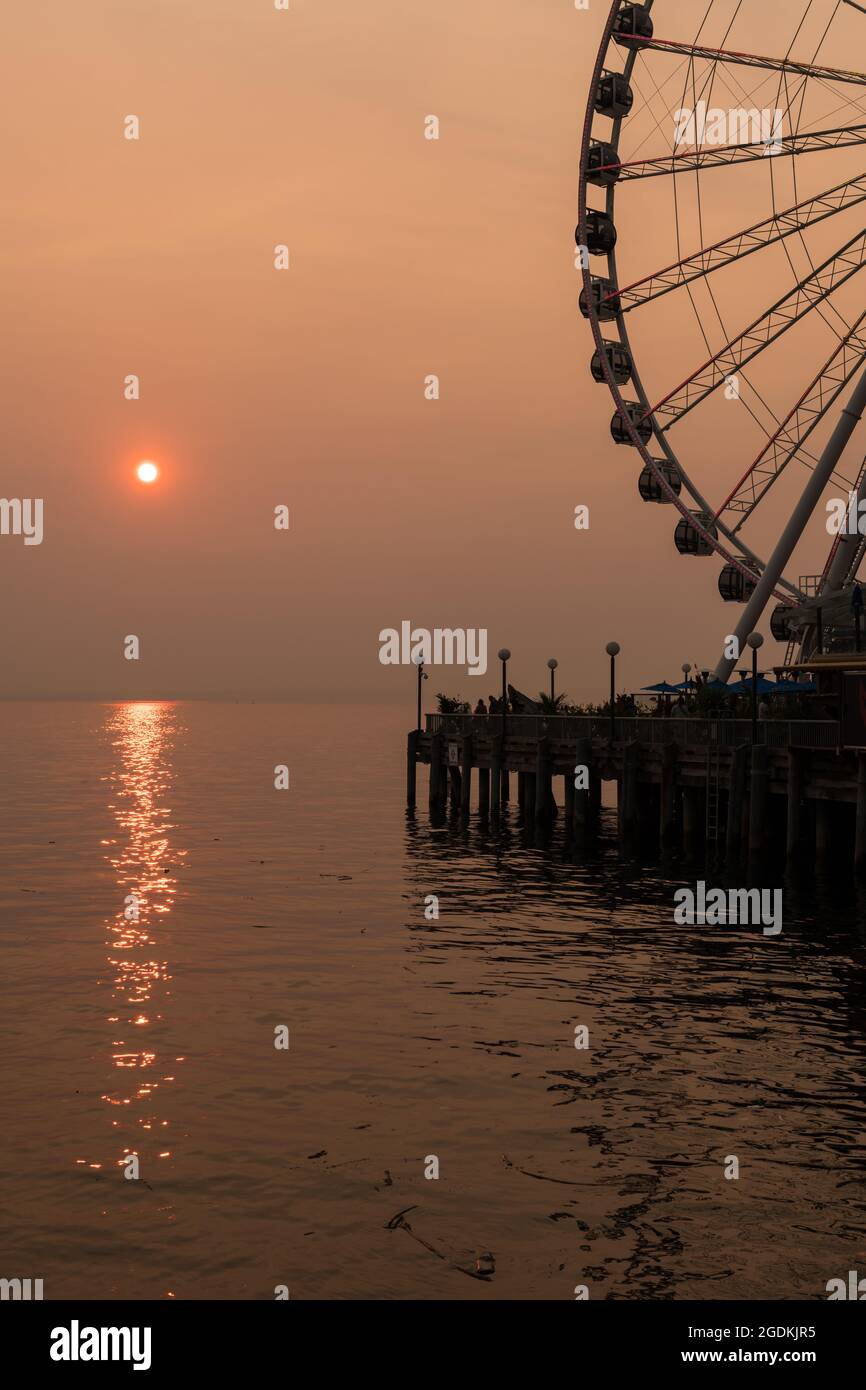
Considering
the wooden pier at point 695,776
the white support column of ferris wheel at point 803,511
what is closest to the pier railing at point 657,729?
the wooden pier at point 695,776

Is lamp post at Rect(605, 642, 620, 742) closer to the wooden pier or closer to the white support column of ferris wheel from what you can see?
the wooden pier

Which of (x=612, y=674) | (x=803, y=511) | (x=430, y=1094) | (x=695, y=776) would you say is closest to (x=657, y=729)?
(x=695, y=776)

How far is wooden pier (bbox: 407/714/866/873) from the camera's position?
40.8m

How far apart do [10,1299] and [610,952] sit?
18766mm

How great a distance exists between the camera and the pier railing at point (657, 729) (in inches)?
1612

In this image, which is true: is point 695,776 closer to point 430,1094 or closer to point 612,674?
point 612,674

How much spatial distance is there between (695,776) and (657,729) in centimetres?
246

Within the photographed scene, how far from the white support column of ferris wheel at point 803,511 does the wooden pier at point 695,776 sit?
15.4ft

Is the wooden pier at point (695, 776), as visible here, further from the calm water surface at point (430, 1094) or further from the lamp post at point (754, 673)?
the calm water surface at point (430, 1094)

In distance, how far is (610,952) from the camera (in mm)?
30219

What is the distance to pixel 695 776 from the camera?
46.5 metres

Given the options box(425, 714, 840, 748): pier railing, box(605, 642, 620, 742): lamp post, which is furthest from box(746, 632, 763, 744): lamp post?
box(605, 642, 620, 742): lamp post
